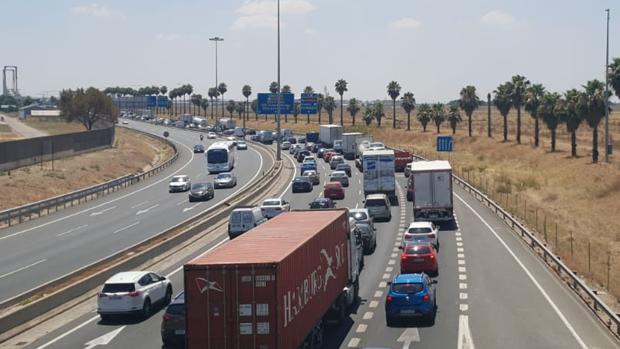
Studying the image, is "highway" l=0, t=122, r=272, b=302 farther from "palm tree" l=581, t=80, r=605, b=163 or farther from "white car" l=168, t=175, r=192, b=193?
"palm tree" l=581, t=80, r=605, b=163

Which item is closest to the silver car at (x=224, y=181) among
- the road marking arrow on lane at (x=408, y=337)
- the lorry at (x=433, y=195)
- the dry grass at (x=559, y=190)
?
the dry grass at (x=559, y=190)

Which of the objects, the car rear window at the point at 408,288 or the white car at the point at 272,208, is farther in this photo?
the white car at the point at 272,208

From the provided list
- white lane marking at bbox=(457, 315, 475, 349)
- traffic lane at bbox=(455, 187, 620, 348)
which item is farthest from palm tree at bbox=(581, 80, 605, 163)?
white lane marking at bbox=(457, 315, 475, 349)

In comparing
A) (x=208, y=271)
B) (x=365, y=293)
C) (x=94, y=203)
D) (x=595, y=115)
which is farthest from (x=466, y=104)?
(x=208, y=271)

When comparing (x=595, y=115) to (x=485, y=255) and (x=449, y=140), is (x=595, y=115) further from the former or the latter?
(x=485, y=255)

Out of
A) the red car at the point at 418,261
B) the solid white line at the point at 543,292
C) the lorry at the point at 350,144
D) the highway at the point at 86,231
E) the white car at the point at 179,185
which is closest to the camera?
the solid white line at the point at 543,292

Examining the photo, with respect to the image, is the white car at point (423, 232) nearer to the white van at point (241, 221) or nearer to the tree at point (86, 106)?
the white van at point (241, 221)

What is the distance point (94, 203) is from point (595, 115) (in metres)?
51.6

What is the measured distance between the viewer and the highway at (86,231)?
36.1 m

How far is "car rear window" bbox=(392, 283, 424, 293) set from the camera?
24344mm

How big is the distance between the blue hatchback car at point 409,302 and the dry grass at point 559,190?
30.6 feet

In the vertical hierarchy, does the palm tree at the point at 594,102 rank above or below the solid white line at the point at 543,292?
above

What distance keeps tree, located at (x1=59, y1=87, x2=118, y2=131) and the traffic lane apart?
104998mm

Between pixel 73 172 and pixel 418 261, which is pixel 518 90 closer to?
pixel 73 172
